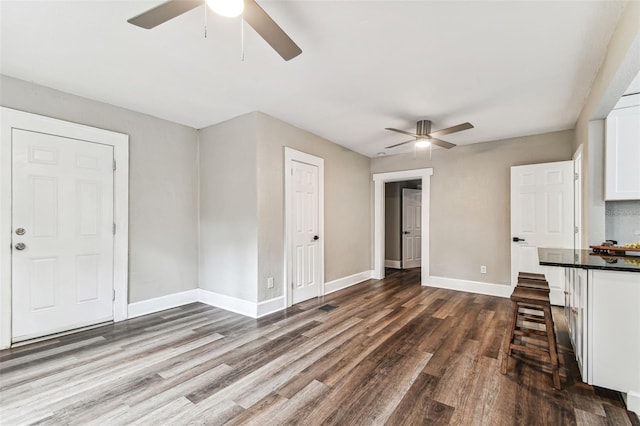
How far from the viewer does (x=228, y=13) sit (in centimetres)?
147

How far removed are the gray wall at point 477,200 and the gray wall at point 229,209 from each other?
3.22m

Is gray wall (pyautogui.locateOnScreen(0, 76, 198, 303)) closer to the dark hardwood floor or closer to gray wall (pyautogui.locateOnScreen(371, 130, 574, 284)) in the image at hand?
the dark hardwood floor

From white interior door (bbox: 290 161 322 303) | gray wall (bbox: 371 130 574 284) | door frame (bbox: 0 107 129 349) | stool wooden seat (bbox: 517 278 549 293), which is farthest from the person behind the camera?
gray wall (bbox: 371 130 574 284)

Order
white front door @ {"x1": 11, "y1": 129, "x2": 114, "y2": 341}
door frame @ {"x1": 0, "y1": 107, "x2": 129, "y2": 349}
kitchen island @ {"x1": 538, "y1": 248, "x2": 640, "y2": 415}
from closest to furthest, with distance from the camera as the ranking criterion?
1. kitchen island @ {"x1": 538, "y1": 248, "x2": 640, "y2": 415}
2. door frame @ {"x1": 0, "y1": 107, "x2": 129, "y2": 349}
3. white front door @ {"x1": 11, "y1": 129, "x2": 114, "y2": 341}

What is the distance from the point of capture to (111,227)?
3344 millimetres

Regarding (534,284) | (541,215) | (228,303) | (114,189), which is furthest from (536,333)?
(114,189)

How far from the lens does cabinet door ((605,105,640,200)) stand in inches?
105

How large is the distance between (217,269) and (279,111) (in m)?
2.27

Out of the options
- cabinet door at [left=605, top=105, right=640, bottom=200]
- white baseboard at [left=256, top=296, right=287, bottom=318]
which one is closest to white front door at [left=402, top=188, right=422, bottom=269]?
white baseboard at [left=256, top=296, right=287, bottom=318]

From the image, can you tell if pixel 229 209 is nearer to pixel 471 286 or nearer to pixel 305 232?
pixel 305 232

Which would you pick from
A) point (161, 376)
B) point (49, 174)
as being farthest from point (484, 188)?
point (49, 174)

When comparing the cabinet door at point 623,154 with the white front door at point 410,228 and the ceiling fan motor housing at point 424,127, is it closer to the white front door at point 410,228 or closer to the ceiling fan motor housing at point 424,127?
the ceiling fan motor housing at point 424,127

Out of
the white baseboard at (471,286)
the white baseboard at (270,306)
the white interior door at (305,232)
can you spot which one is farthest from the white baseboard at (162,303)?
A: the white baseboard at (471,286)

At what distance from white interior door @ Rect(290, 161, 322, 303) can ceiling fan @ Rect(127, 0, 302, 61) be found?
2.47 metres
